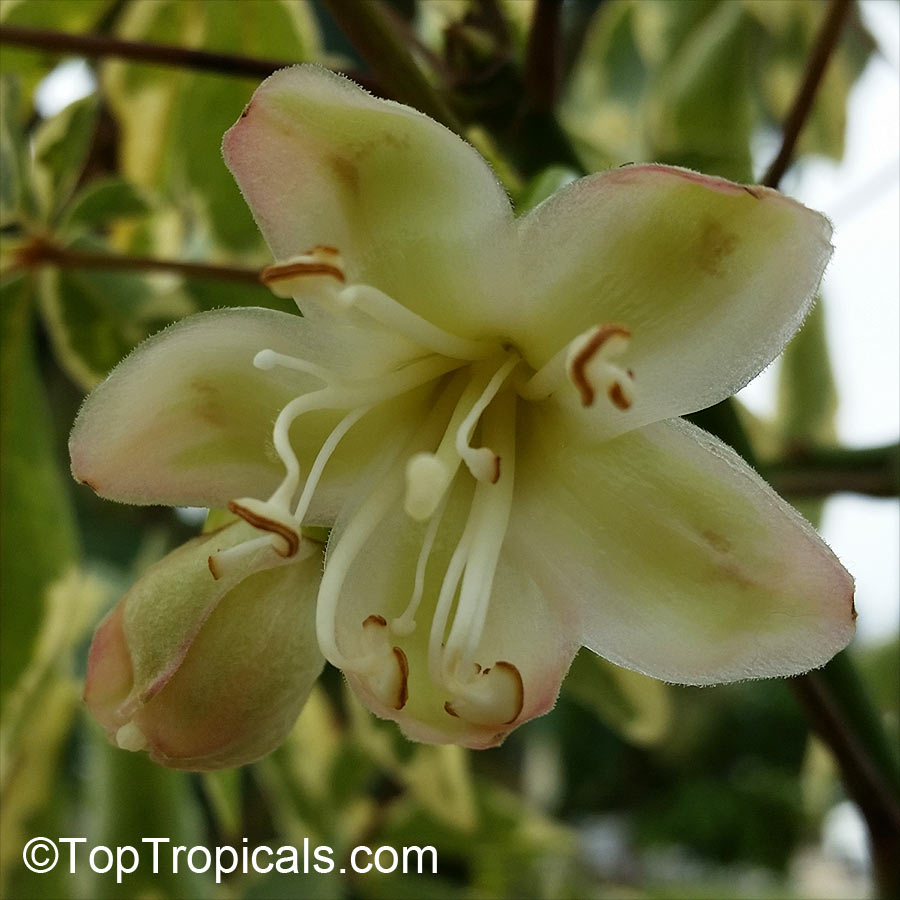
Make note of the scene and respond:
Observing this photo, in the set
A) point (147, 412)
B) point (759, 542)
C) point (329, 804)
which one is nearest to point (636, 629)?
point (759, 542)

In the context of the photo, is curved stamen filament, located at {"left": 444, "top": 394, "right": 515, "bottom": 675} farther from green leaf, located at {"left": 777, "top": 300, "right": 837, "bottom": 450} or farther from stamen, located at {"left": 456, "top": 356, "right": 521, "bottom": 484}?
green leaf, located at {"left": 777, "top": 300, "right": 837, "bottom": 450}

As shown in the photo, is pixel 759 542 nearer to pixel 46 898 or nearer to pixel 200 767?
pixel 200 767

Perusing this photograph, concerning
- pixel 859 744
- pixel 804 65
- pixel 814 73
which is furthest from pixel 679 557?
pixel 804 65

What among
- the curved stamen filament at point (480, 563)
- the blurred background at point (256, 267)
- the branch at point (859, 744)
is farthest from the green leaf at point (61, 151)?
the branch at point (859, 744)

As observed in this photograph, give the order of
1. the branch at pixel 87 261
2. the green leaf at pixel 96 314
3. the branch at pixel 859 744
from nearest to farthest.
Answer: the branch at pixel 859 744
the branch at pixel 87 261
the green leaf at pixel 96 314

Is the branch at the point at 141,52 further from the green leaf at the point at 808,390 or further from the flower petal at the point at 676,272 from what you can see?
the green leaf at the point at 808,390

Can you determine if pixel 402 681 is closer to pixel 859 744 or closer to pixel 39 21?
pixel 859 744

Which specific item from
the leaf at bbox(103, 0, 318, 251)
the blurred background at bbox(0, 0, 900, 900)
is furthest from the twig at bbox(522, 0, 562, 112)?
the leaf at bbox(103, 0, 318, 251)
